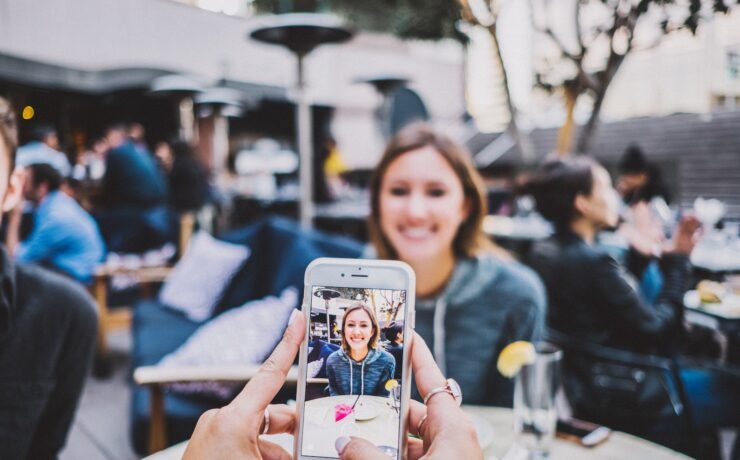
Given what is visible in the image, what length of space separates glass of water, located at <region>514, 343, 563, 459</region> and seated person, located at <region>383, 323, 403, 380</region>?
0.51 m

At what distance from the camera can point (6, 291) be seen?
1119 mm

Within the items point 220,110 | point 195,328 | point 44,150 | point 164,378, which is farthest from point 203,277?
point 220,110

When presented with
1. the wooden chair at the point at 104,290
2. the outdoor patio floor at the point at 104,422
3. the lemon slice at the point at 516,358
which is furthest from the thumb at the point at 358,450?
the wooden chair at the point at 104,290

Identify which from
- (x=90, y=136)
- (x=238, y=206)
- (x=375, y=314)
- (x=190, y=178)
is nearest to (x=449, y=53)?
(x=238, y=206)

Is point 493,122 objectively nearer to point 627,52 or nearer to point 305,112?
point 305,112

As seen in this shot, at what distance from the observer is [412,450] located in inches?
29.5

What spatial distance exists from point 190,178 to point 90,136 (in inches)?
50.9

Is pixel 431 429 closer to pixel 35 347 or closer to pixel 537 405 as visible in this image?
pixel 537 405

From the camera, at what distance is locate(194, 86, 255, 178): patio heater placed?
821 centimetres

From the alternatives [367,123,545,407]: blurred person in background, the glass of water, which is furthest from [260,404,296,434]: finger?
[367,123,545,407]: blurred person in background

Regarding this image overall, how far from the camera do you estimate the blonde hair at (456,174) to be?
170cm

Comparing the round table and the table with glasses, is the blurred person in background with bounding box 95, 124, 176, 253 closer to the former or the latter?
the table with glasses

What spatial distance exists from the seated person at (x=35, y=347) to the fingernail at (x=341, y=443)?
73 cm

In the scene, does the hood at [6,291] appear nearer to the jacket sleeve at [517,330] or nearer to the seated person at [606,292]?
the jacket sleeve at [517,330]
